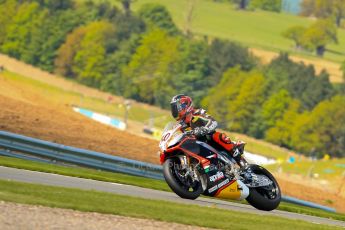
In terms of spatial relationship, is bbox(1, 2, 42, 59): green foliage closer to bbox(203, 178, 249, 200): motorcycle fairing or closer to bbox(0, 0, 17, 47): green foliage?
bbox(0, 0, 17, 47): green foliage

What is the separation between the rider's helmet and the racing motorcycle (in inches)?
7.6

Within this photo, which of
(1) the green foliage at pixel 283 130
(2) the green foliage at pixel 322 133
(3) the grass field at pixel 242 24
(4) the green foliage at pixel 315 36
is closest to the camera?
(2) the green foliage at pixel 322 133

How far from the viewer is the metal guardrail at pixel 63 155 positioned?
24.8 m

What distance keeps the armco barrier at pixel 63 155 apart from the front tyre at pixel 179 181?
7959 mm

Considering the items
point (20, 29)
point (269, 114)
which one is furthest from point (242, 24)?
point (269, 114)

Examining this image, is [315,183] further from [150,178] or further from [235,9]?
[235,9]

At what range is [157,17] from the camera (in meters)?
131

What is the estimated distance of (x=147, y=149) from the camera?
3641cm

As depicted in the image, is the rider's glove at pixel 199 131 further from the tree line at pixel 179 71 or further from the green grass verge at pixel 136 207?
the tree line at pixel 179 71

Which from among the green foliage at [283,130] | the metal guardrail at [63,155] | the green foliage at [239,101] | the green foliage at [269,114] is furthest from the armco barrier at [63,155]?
the green foliage at [269,114]

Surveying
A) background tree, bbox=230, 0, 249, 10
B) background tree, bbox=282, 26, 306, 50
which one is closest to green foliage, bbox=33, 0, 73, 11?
background tree, bbox=282, 26, 306, 50

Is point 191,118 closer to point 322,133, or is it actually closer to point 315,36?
point 322,133

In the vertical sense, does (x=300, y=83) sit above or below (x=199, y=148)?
below

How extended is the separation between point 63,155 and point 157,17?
106m
